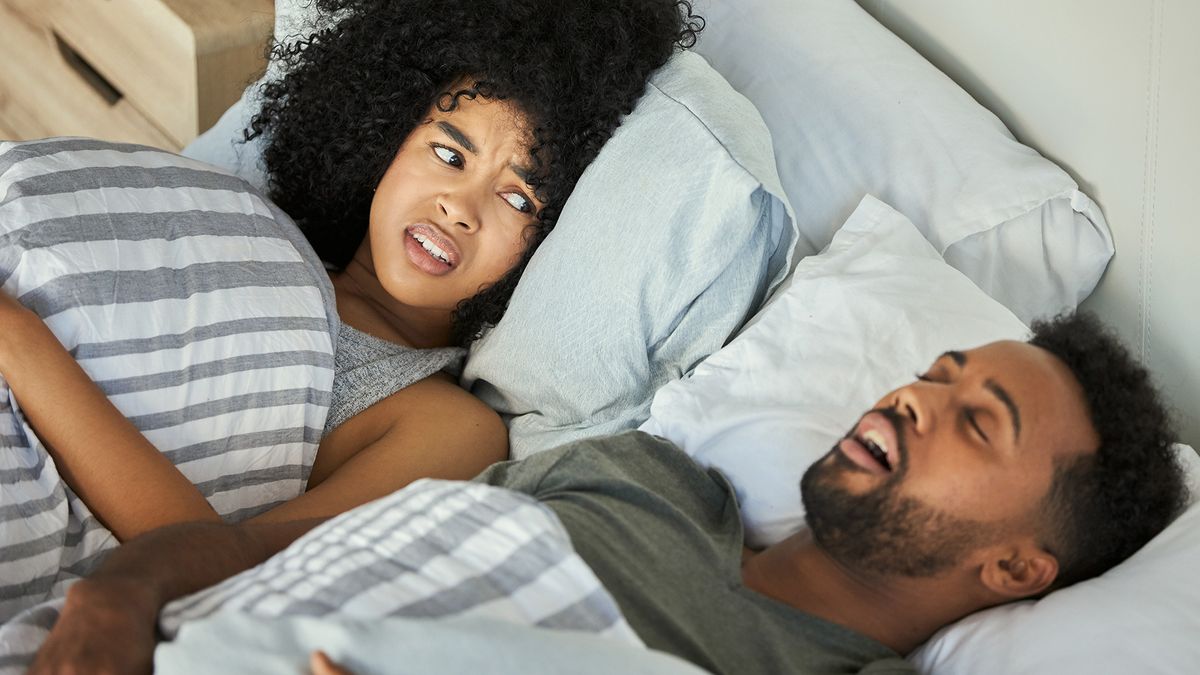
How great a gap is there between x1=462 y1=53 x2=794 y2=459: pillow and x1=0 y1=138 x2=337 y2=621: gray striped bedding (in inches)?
10.4

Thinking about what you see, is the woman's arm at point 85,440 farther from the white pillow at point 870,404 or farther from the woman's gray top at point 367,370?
the white pillow at point 870,404

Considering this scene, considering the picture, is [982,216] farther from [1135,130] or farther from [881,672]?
[881,672]

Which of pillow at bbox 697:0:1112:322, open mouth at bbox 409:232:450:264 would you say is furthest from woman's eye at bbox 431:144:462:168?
pillow at bbox 697:0:1112:322

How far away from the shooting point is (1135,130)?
1.30 meters

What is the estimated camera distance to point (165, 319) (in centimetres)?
126

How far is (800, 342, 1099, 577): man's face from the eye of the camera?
992mm

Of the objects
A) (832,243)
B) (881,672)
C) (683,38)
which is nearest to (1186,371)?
(832,243)

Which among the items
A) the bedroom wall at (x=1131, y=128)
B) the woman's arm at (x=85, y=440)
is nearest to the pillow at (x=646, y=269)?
the bedroom wall at (x=1131, y=128)

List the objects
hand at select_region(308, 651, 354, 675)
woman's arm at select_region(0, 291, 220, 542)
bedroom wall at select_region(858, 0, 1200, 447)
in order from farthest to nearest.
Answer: bedroom wall at select_region(858, 0, 1200, 447) → woman's arm at select_region(0, 291, 220, 542) → hand at select_region(308, 651, 354, 675)

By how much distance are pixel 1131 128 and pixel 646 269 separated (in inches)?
22.5

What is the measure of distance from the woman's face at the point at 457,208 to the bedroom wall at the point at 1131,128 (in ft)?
2.09

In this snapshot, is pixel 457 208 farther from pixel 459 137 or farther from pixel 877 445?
pixel 877 445

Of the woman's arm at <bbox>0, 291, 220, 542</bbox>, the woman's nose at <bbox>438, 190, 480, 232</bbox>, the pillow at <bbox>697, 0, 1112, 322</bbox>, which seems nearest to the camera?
the woman's arm at <bbox>0, 291, 220, 542</bbox>

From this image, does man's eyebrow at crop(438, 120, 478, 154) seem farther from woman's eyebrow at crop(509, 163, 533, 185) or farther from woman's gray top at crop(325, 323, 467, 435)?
woman's gray top at crop(325, 323, 467, 435)
